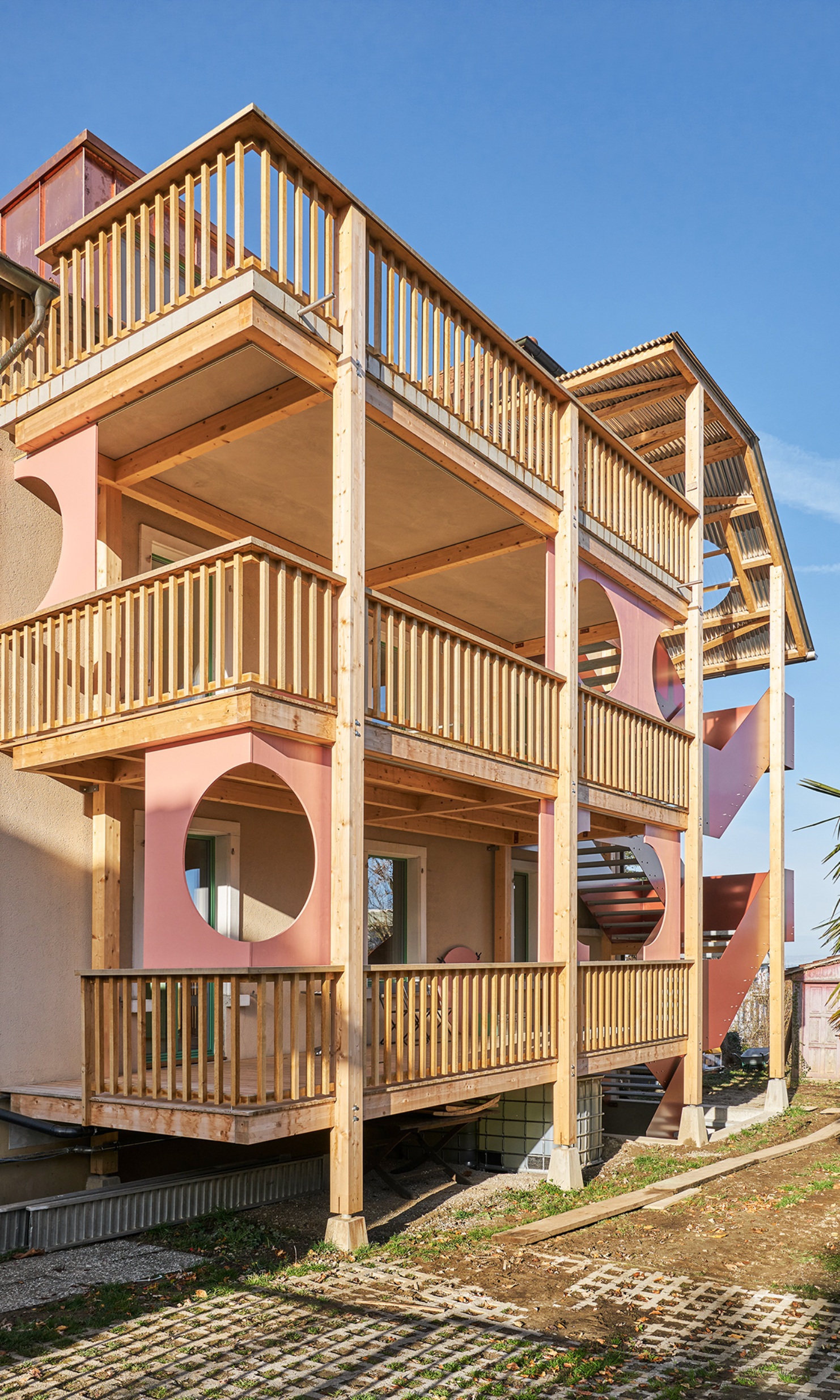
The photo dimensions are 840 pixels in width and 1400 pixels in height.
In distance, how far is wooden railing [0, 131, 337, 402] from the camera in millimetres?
7969

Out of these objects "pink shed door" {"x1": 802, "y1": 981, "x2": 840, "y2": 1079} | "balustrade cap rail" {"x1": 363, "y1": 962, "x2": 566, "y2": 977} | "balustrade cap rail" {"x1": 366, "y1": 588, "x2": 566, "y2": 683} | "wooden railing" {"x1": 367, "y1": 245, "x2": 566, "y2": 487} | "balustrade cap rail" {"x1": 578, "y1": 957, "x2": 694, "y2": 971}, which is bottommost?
"pink shed door" {"x1": 802, "y1": 981, "x2": 840, "y2": 1079}

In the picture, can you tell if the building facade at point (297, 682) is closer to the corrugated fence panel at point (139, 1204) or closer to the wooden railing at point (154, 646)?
the wooden railing at point (154, 646)

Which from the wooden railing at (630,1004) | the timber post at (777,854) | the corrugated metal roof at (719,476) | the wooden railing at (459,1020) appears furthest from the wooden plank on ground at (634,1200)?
the corrugated metal roof at (719,476)

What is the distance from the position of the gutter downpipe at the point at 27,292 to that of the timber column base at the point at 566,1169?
8.66m

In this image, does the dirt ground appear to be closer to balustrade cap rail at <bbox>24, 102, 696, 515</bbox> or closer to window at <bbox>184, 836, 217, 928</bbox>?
window at <bbox>184, 836, 217, 928</bbox>

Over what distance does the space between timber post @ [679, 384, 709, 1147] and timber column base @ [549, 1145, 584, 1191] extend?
3308 mm

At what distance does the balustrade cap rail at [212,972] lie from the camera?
7.42 meters

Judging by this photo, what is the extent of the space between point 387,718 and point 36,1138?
4.23m

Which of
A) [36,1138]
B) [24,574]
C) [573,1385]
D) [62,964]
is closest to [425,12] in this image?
[24,574]

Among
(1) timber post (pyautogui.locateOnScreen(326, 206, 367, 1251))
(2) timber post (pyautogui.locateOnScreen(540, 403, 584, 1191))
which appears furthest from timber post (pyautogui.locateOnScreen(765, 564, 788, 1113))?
(1) timber post (pyautogui.locateOnScreen(326, 206, 367, 1251))

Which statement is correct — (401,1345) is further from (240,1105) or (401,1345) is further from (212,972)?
(212,972)

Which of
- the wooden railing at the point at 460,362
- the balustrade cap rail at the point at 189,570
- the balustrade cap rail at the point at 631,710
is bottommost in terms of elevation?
the balustrade cap rail at the point at 631,710

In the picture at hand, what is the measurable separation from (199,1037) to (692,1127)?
8490 mm

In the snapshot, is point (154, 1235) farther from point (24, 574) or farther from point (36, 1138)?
point (24, 574)
